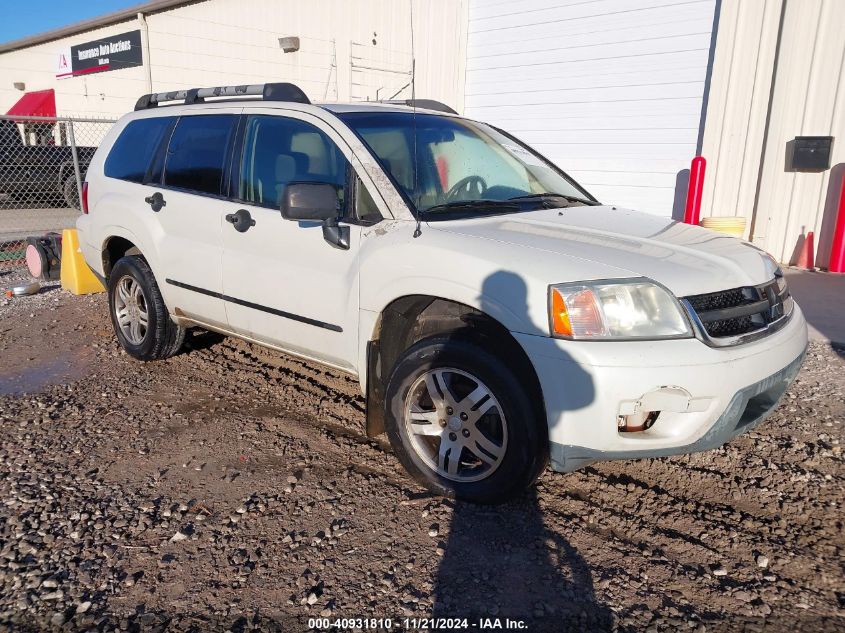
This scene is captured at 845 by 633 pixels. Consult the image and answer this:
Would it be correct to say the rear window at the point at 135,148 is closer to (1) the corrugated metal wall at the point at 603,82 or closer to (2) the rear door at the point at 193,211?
(2) the rear door at the point at 193,211

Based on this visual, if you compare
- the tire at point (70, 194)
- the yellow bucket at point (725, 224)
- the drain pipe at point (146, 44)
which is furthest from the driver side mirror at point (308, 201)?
the drain pipe at point (146, 44)

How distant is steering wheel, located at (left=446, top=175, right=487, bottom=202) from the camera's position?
372cm

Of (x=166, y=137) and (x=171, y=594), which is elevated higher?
(x=166, y=137)

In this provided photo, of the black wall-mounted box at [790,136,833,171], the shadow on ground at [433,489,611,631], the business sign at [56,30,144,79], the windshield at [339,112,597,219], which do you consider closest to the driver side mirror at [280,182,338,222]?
the windshield at [339,112,597,219]

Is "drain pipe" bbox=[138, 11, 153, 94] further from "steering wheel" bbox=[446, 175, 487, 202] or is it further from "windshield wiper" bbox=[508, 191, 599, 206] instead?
"windshield wiper" bbox=[508, 191, 599, 206]

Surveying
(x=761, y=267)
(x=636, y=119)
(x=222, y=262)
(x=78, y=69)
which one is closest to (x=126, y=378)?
(x=222, y=262)

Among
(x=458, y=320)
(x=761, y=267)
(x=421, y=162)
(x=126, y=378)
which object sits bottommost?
(x=126, y=378)

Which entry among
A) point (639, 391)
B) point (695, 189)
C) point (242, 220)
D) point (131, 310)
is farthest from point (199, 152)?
point (695, 189)

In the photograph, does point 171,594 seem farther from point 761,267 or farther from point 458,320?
point 761,267

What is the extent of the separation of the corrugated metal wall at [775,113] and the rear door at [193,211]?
700 centimetres

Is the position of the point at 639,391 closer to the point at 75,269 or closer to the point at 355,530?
the point at 355,530

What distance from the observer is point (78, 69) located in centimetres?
2381

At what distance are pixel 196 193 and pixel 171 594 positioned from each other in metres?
2.68

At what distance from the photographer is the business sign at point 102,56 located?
20312 millimetres
